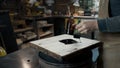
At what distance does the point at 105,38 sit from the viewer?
2.87 feet

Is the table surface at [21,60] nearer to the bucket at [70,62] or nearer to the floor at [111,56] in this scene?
the bucket at [70,62]

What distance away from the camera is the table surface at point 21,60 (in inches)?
35.6

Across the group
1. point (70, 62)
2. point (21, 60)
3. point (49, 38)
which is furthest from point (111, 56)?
point (21, 60)

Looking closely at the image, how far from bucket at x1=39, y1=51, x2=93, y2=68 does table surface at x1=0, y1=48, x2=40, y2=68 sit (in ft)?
0.47

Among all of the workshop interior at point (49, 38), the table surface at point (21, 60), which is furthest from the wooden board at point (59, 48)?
the table surface at point (21, 60)

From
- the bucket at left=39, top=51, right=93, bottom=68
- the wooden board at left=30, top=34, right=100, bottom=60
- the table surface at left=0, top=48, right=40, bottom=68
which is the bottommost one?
the table surface at left=0, top=48, right=40, bottom=68

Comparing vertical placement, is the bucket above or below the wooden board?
below

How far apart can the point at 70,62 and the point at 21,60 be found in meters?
0.40

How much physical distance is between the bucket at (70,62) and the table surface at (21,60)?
0.47 ft

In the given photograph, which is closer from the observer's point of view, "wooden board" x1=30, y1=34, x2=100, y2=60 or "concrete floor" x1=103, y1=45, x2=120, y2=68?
"wooden board" x1=30, y1=34, x2=100, y2=60

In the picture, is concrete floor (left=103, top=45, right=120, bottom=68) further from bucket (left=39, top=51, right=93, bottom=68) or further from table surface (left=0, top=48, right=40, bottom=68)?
table surface (left=0, top=48, right=40, bottom=68)

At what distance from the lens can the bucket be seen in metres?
0.71

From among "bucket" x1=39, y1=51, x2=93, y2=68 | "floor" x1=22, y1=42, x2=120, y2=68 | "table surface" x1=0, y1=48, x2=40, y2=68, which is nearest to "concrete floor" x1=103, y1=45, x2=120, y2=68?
"floor" x1=22, y1=42, x2=120, y2=68

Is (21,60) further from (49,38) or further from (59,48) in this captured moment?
(59,48)
